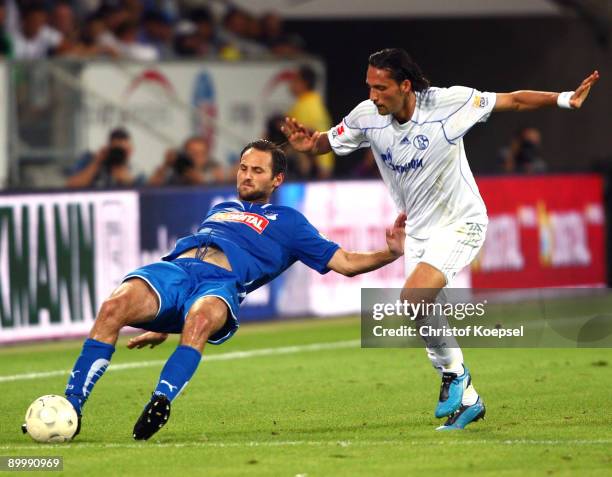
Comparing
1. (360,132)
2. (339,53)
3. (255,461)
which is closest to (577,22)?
(339,53)

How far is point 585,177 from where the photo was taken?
1927cm

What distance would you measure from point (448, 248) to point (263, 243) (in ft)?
3.74

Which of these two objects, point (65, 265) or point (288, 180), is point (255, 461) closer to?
point (65, 265)

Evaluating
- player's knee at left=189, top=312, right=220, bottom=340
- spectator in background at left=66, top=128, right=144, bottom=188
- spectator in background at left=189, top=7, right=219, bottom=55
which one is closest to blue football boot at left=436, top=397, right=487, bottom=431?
player's knee at left=189, top=312, right=220, bottom=340

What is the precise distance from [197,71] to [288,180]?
3.48 metres

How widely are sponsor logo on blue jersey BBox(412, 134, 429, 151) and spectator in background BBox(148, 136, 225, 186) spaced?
651cm

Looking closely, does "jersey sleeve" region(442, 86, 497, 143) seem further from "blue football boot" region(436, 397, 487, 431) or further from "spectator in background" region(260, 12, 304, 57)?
"spectator in background" region(260, 12, 304, 57)

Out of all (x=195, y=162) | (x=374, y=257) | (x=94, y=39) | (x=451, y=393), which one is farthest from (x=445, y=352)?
(x=94, y=39)

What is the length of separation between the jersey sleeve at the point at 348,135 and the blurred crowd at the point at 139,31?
28.9ft

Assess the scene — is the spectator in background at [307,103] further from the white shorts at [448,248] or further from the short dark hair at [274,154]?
the white shorts at [448,248]

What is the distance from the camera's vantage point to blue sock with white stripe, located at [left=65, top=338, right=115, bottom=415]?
845 cm

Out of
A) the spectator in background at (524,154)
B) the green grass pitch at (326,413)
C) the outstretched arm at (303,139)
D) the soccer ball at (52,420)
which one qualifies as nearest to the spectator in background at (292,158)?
the spectator in background at (524,154)

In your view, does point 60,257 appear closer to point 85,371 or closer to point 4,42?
point 4,42

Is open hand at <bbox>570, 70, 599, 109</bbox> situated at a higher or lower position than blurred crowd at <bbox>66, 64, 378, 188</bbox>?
higher
